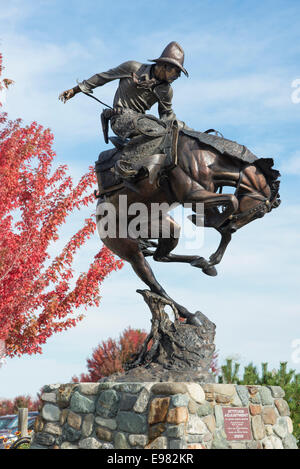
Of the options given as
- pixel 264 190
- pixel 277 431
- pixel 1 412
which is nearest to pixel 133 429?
pixel 277 431

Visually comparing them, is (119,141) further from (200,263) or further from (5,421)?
(5,421)

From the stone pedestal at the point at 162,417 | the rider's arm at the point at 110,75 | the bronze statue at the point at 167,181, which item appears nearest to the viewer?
the stone pedestal at the point at 162,417

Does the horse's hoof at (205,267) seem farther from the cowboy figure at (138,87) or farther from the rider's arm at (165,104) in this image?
the rider's arm at (165,104)

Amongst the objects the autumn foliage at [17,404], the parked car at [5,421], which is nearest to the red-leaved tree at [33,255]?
the parked car at [5,421]

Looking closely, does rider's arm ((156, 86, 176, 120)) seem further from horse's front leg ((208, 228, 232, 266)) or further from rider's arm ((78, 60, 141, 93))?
horse's front leg ((208, 228, 232, 266))

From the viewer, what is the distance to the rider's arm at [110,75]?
716cm

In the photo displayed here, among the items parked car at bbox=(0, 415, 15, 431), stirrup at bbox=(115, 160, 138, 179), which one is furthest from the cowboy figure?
parked car at bbox=(0, 415, 15, 431)

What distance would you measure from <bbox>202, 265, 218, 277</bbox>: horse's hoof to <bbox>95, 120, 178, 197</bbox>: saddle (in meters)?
1.30

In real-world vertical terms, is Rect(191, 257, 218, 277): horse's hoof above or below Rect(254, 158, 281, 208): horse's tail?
below

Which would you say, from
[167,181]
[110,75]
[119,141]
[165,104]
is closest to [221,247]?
[167,181]

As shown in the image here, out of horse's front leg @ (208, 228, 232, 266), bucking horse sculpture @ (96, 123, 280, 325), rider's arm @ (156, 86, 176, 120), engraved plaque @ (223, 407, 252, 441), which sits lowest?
engraved plaque @ (223, 407, 252, 441)

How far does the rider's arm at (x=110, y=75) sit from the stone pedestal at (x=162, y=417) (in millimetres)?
3851

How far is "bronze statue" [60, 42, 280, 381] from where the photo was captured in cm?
654
